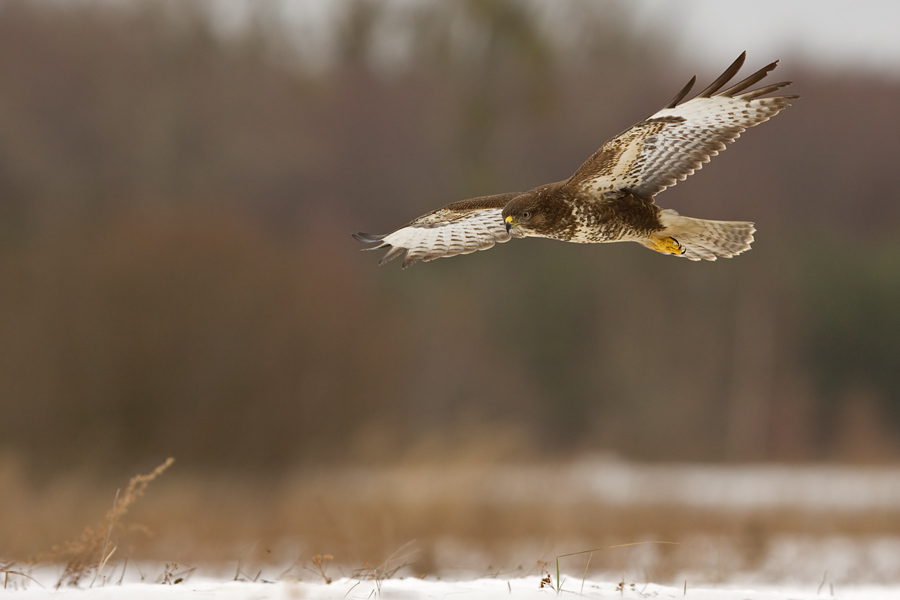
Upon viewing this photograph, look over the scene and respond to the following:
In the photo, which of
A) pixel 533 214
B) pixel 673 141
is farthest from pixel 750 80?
pixel 533 214

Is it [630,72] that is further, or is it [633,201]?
[630,72]

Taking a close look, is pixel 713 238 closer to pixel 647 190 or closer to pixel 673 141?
pixel 647 190

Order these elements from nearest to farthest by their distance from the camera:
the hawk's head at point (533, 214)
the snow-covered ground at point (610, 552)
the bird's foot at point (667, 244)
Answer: the snow-covered ground at point (610, 552) → the hawk's head at point (533, 214) → the bird's foot at point (667, 244)

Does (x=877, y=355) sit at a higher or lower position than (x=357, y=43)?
lower

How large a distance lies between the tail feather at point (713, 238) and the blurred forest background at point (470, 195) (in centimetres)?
1011

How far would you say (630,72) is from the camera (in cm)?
2694

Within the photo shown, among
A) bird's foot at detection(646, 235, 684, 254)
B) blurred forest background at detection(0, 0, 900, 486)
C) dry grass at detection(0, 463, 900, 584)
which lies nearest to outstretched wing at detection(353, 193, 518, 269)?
bird's foot at detection(646, 235, 684, 254)

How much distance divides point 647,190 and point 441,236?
1480 mm

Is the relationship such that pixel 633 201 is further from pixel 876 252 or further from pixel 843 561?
pixel 876 252

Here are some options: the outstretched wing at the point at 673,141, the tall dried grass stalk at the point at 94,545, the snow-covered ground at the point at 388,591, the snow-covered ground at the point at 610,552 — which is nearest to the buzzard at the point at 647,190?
the outstretched wing at the point at 673,141

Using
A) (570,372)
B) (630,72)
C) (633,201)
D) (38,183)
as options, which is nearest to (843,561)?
(633,201)

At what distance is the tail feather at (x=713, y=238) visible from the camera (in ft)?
20.6

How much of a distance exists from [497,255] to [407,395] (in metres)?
4.99

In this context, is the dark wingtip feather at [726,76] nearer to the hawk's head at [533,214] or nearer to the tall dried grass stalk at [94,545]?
the hawk's head at [533,214]
